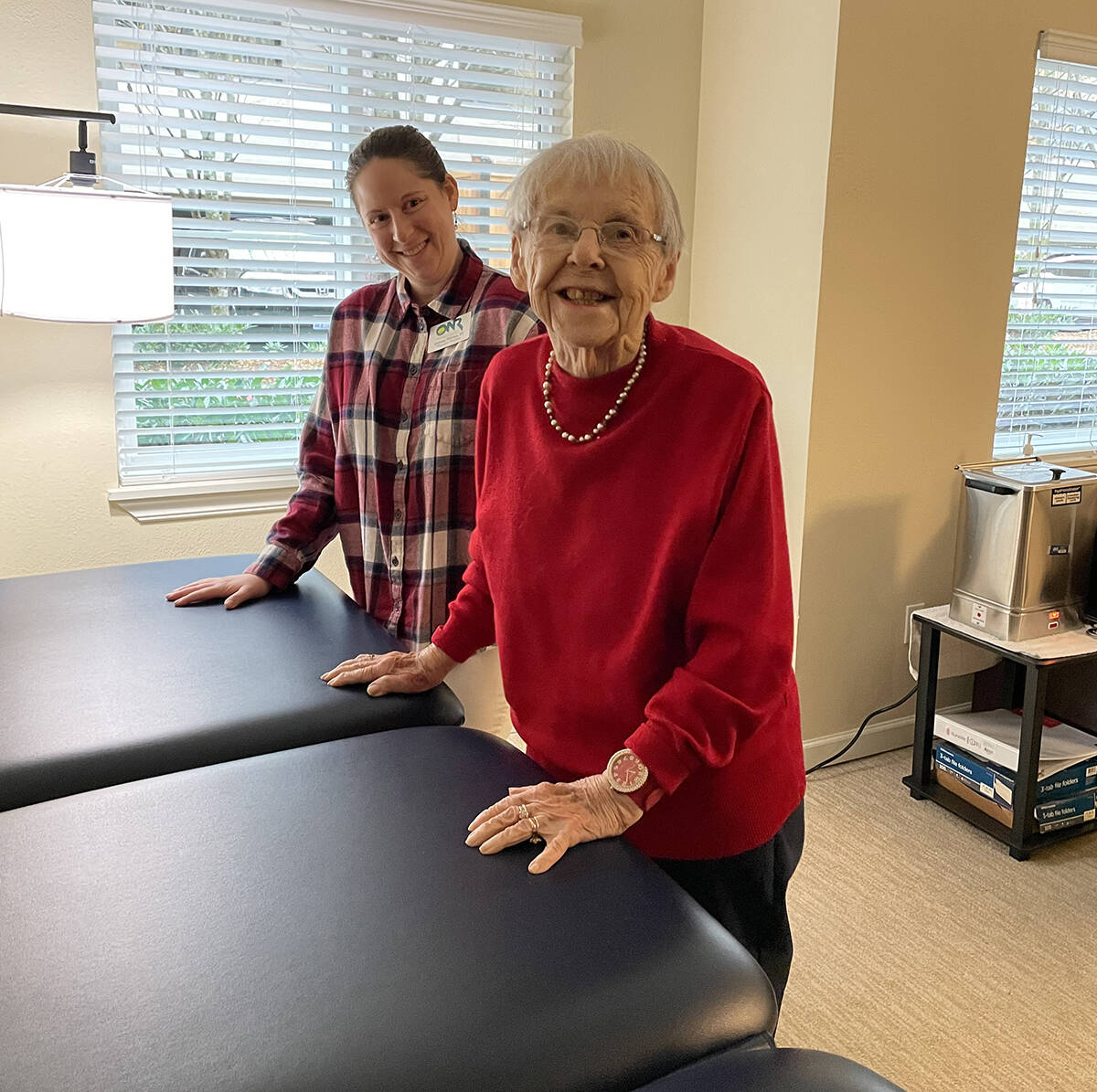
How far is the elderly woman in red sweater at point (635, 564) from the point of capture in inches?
40.8

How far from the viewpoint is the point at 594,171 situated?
3.57ft

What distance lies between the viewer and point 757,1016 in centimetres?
78

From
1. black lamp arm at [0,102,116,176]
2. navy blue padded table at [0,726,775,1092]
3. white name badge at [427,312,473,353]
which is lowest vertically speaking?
navy blue padded table at [0,726,775,1092]

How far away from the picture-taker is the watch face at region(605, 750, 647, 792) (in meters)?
1.02

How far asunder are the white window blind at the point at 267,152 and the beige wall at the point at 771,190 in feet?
1.53

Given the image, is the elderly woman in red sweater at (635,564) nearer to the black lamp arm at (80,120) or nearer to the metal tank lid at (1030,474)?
the black lamp arm at (80,120)

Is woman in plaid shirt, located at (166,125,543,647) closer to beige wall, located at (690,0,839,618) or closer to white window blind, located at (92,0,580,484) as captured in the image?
white window blind, located at (92,0,580,484)

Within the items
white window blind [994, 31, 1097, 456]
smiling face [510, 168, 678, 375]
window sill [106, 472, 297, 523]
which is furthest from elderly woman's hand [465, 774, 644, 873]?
white window blind [994, 31, 1097, 456]

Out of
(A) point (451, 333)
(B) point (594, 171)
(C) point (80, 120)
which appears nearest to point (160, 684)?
(A) point (451, 333)

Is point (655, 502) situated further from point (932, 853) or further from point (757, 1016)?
point (932, 853)

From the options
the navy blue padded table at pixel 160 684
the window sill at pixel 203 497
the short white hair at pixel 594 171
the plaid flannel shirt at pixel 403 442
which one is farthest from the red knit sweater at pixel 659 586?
the window sill at pixel 203 497

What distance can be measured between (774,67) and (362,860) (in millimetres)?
2577

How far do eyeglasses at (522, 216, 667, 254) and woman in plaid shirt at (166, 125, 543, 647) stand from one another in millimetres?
490

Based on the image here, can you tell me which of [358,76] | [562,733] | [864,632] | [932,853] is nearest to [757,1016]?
[562,733]
